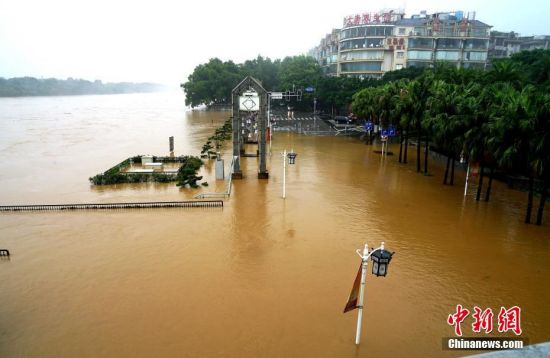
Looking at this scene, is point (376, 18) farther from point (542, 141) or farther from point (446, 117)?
point (542, 141)

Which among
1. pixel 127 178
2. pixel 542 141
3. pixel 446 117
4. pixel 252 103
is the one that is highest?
pixel 252 103

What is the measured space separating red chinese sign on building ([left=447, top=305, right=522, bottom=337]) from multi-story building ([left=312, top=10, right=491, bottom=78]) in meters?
73.5

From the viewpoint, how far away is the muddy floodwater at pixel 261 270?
10.8 m

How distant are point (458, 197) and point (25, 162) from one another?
122ft

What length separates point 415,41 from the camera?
253 feet

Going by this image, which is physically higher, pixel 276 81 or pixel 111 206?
pixel 276 81

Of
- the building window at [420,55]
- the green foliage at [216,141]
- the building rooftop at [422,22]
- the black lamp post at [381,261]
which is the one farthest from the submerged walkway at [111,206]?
the building rooftop at [422,22]

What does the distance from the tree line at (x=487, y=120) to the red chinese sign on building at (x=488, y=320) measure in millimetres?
8944

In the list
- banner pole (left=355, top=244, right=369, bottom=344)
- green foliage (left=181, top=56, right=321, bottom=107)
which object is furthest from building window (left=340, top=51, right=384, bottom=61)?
banner pole (left=355, top=244, right=369, bottom=344)

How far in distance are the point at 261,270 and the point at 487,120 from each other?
16174 millimetres

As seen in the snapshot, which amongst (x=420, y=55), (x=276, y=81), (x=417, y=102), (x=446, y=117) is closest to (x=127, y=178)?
(x=446, y=117)

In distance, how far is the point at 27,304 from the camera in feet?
40.5

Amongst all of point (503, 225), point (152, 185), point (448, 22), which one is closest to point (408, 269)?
point (503, 225)

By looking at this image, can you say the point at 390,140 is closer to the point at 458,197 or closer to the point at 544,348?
the point at 458,197
